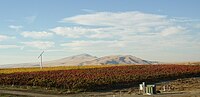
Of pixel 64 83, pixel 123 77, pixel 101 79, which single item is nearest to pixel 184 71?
pixel 123 77

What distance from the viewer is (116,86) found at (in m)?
44.9

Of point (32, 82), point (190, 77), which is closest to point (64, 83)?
point (32, 82)

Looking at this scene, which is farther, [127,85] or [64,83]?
[127,85]

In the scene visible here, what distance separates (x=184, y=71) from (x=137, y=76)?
39.6ft

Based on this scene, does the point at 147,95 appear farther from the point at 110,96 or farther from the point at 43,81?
the point at 43,81

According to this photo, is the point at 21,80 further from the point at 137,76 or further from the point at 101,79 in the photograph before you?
the point at 137,76

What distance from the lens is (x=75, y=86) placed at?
137 ft

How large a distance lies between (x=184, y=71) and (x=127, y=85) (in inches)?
715

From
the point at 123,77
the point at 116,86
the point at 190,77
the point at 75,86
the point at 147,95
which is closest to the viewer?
the point at 147,95

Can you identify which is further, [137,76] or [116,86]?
[137,76]

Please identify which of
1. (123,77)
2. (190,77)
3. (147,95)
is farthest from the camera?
(190,77)

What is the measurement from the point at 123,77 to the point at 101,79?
417 centimetres

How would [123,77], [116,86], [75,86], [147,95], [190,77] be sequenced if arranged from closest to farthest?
1. [147,95]
2. [75,86]
3. [116,86]
4. [123,77]
5. [190,77]

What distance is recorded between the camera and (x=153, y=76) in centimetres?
5372
